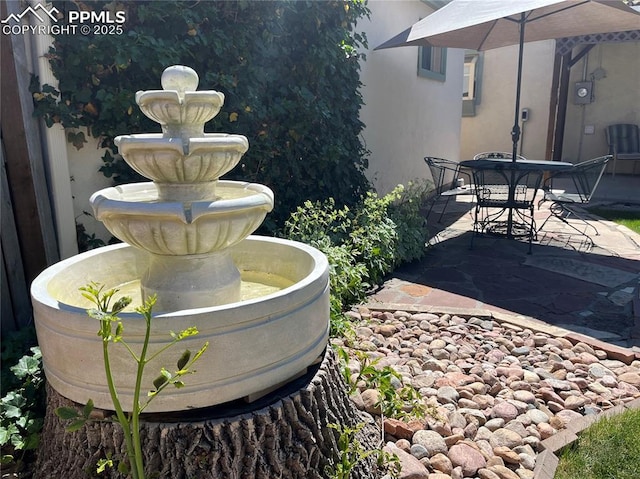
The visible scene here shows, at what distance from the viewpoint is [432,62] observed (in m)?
8.80

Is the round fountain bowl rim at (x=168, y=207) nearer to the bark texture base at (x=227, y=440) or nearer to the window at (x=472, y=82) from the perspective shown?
the bark texture base at (x=227, y=440)

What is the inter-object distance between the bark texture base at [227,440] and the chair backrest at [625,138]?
508 inches

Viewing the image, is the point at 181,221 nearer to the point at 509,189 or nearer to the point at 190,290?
the point at 190,290

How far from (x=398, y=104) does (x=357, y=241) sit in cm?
403

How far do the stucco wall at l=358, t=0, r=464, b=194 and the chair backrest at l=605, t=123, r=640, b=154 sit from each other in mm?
5216

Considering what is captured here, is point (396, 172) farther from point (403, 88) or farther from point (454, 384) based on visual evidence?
point (454, 384)

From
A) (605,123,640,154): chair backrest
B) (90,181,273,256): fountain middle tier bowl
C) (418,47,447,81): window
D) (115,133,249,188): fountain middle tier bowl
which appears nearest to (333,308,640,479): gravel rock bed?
(90,181,273,256): fountain middle tier bowl

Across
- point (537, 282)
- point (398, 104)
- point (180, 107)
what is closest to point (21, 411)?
point (180, 107)

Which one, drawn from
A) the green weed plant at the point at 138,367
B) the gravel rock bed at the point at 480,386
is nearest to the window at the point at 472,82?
the gravel rock bed at the point at 480,386

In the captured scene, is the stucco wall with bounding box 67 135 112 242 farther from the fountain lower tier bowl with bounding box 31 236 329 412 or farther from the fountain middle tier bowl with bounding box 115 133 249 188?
the fountain middle tier bowl with bounding box 115 133 249 188

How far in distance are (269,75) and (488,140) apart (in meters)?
10.3

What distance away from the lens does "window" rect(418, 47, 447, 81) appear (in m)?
8.18

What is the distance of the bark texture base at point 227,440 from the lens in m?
1.44

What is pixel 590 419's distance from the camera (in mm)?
2305
